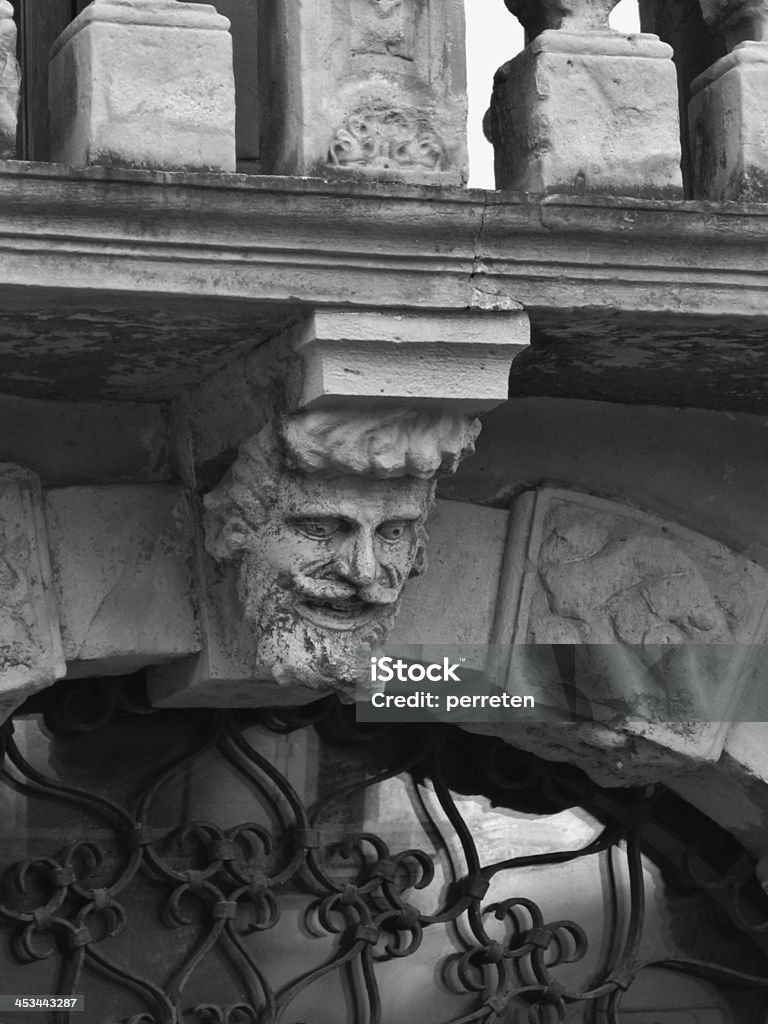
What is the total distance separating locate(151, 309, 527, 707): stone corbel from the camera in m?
2.59

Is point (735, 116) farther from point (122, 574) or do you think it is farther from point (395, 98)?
point (122, 574)

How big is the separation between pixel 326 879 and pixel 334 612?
63cm

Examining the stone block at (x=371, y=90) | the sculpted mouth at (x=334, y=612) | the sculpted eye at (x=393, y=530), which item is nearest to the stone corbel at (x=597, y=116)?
the stone block at (x=371, y=90)

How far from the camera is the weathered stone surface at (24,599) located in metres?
2.84

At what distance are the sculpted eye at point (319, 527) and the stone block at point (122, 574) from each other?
305mm

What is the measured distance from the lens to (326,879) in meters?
3.21

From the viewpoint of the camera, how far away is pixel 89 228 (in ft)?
7.94

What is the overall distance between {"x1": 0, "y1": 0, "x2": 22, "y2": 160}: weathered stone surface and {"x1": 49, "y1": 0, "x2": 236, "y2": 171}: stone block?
0.09 m

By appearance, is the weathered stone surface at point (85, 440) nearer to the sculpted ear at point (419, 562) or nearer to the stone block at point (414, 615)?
the stone block at point (414, 615)

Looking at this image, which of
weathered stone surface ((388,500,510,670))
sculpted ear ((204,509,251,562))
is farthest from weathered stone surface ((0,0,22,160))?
weathered stone surface ((388,500,510,670))

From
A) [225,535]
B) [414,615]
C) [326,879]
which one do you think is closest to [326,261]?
[225,535]

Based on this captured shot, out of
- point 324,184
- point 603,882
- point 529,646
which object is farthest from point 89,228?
point 603,882

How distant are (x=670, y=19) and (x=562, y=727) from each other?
1157 millimetres

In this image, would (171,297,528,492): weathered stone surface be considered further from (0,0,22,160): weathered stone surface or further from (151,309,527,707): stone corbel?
(0,0,22,160): weathered stone surface
